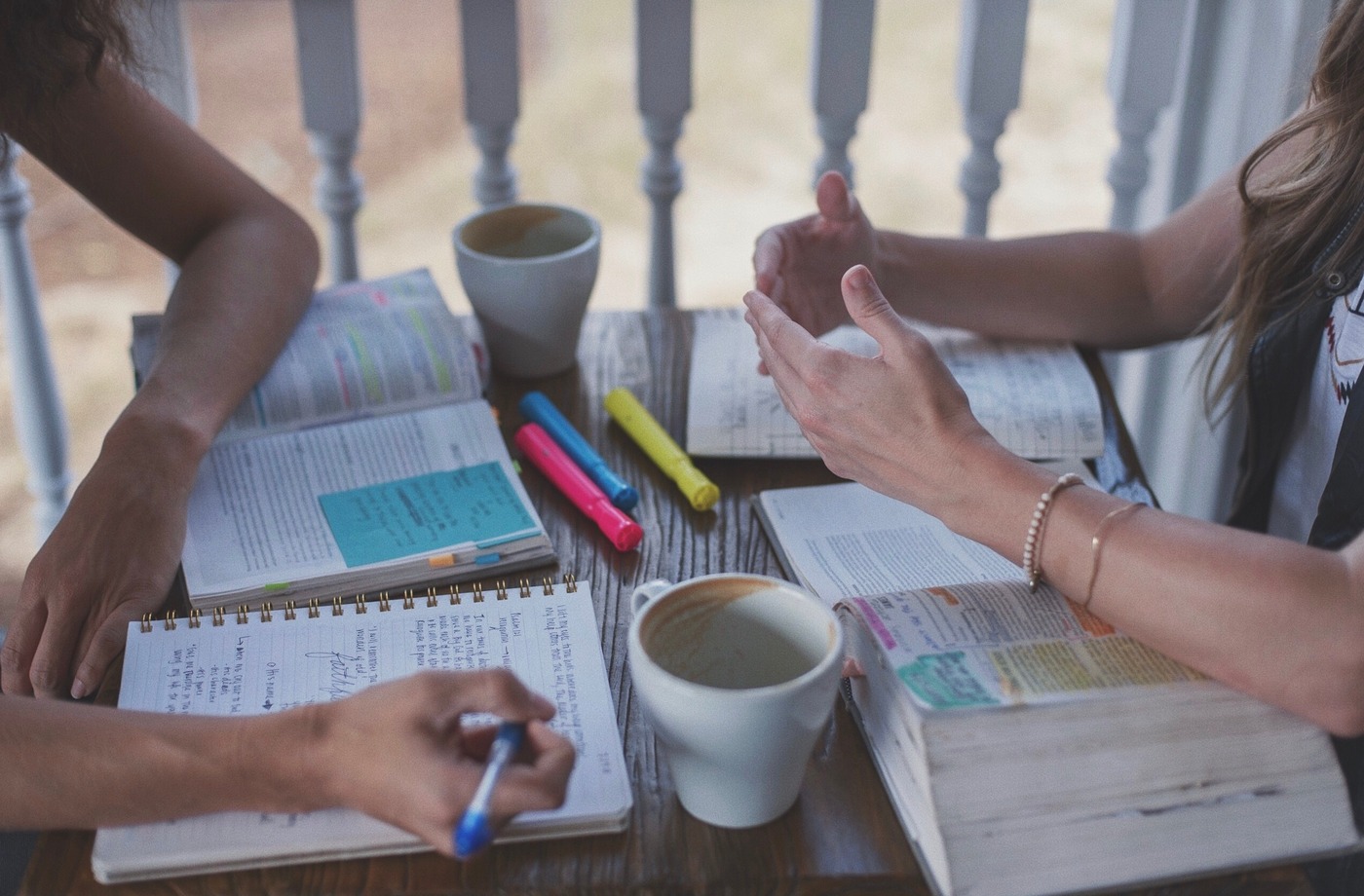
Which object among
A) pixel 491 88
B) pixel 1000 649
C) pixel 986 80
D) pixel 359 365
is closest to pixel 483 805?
pixel 1000 649

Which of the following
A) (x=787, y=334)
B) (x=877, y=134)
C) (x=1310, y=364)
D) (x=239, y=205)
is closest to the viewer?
(x=787, y=334)

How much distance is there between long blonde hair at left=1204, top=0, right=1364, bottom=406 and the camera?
0.91m

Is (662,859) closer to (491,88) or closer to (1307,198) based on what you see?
(1307,198)

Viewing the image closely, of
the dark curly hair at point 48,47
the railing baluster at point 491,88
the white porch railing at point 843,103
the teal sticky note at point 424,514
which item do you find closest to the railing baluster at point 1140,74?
the white porch railing at point 843,103

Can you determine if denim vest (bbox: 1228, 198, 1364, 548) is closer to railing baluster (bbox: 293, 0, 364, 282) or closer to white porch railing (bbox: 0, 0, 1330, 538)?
white porch railing (bbox: 0, 0, 1330, 538)

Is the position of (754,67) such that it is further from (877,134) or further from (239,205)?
(239,205)

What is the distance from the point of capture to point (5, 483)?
2596mm

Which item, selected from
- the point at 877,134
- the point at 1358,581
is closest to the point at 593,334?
the point at 1358,581

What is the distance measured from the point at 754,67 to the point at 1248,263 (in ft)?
10.00

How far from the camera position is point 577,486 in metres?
0.94

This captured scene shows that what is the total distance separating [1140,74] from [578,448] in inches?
33.7

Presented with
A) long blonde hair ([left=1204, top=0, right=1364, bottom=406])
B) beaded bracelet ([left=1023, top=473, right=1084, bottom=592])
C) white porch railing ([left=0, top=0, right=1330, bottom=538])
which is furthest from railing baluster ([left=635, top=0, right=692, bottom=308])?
beaded bracelet ([left=1023, top=473, right=1084, bottom=592])

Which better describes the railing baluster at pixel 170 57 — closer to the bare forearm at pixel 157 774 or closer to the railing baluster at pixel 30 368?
the railing baluster at pixel 30 368

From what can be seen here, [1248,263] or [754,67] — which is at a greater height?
[1248,263]
